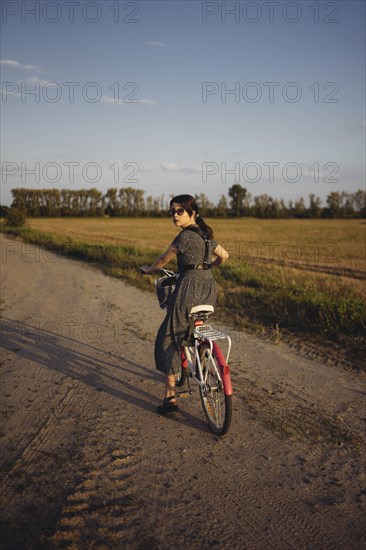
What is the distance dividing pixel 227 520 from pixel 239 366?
3.00m

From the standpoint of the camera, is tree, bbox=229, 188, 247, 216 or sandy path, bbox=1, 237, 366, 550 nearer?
sandy path, bbox=1, 237, 366, 550

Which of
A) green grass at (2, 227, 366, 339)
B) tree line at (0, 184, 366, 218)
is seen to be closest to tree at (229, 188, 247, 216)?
tree line at (0, 184, 366, 218)

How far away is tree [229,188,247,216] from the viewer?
104 metres

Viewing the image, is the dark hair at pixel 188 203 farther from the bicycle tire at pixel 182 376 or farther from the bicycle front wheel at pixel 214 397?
the bicycle tire at pixel 182 376

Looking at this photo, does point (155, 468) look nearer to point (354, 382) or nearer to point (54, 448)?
point (54, 448)

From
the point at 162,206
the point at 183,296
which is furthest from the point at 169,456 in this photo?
the point at 162,206

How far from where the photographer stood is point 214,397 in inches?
151

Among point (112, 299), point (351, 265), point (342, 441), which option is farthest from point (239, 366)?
point (351, 265)

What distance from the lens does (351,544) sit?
247cm

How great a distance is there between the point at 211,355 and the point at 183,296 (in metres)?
0.61

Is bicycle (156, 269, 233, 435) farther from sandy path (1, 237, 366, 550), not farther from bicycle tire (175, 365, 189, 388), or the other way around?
bicycle tire (175, 365, 189, 388)

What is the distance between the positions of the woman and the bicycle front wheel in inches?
12.3

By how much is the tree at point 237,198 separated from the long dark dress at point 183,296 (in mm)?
101994

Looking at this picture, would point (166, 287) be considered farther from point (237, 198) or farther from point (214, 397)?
point (237, 198)
